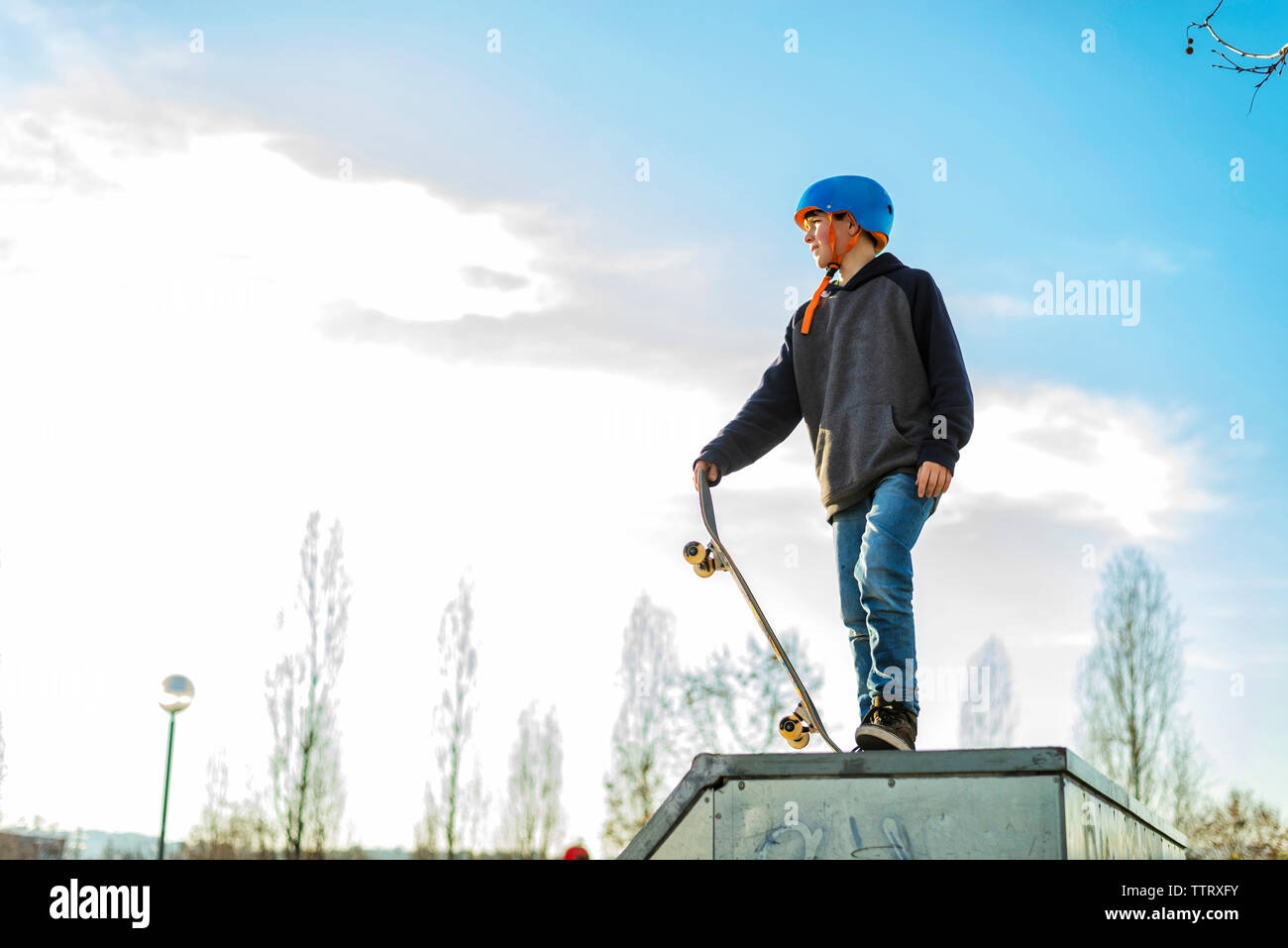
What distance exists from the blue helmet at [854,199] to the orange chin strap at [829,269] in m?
0.07

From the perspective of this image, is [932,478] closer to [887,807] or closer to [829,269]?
[829,269]

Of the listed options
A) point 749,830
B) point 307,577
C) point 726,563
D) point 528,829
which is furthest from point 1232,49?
point 528,829

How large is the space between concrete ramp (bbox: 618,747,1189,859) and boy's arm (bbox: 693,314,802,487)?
1837mm

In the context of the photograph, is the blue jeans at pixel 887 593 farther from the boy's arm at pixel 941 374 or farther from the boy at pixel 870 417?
the boy's arm at pixel 941 374

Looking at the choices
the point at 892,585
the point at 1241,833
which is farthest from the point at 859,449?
the point at 1241,833

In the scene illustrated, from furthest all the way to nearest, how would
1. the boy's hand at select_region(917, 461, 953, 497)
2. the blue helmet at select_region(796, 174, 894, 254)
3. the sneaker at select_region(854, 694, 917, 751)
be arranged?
the blue helmet at select_region(796, 174, 894, 254) → the boy's hand at select_region(917, 461, 953, 497) → the sneaker at select_region(854, 694, 917, 751)

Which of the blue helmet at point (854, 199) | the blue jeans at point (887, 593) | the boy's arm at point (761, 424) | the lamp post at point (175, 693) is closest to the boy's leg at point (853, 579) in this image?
the blue jeans at point (887, 593)

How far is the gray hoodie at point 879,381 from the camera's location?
4609mm

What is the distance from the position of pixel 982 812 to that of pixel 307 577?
25.9 meters

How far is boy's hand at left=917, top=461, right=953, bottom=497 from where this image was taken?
447 cm

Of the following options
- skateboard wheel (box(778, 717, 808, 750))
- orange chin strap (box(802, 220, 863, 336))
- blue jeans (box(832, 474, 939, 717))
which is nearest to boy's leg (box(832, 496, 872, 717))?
blue jeans (box(832, 474, 939, 717))

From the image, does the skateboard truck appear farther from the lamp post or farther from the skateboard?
the lamp post

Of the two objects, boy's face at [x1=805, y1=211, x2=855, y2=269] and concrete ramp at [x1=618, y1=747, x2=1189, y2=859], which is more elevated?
boy's face at [x1=805, y1=211, x2=855, y2=269]
